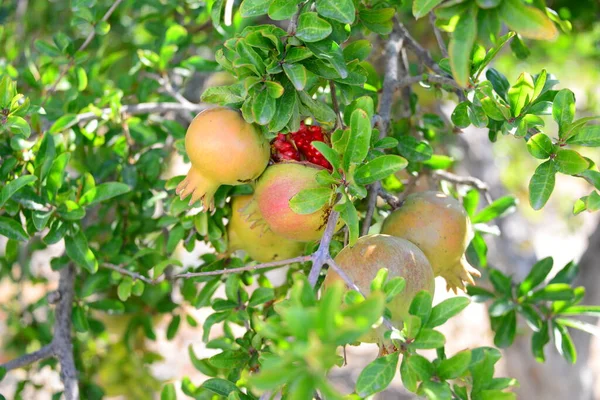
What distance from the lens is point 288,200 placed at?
86 centimetres

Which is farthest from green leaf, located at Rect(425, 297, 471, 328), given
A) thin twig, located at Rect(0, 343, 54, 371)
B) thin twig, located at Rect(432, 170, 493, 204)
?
thin twig, located at Rect(0, 343, 54, 371)

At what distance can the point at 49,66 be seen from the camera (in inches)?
56.7

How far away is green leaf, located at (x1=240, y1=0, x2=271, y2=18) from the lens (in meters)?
0.83

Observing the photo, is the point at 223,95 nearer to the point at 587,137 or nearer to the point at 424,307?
the point at 424,307

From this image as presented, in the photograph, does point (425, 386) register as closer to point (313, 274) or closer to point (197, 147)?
point (313, 274)

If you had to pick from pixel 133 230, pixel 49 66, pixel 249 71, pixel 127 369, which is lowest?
pixel 127 369

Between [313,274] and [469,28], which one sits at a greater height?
[469,28]

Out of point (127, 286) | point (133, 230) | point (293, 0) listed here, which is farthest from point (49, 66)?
point (293, 0)

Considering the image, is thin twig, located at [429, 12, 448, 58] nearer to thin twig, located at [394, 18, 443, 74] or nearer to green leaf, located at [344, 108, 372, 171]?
thin twig, located at [394, 18, 443, 74]

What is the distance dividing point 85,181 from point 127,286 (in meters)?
0.21

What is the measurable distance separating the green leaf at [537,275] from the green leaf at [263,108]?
0.76 metres

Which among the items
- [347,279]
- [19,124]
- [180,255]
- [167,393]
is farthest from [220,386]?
[180,255]

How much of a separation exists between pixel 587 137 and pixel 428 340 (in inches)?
14.7

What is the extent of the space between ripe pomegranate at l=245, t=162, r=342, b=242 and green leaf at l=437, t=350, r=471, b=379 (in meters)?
0.25
